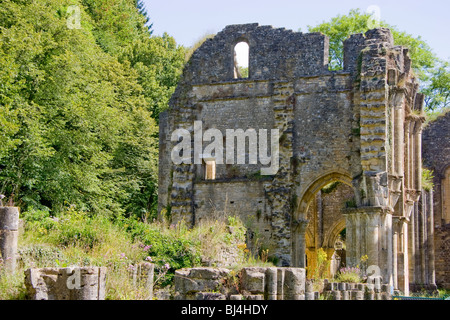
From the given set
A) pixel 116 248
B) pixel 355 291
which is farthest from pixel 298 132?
pixel 116 248

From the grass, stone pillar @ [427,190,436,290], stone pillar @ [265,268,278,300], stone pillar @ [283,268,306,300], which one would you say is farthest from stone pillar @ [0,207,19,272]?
stone pillar @ [427,190,436,290]

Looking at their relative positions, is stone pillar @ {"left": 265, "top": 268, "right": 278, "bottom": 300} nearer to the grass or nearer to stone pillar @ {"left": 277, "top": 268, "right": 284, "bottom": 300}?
stone pillar @ {"left": 277, "top": 268, "right": 284, "bottom": 300}

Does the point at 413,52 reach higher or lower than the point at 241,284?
higher

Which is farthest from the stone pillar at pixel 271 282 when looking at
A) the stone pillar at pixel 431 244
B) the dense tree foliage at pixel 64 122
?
the stone pillar at pixel 431 244

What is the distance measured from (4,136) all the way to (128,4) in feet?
90.5

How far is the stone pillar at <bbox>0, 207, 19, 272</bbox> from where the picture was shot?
1041 cm

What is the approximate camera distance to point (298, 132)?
22453mm

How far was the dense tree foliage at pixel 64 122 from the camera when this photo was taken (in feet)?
69.9

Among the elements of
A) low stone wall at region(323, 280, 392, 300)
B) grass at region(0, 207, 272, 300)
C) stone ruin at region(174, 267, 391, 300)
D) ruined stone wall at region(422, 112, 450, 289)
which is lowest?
low stone wall at region(323, 280, 392, 300)

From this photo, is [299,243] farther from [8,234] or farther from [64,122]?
[8,234]

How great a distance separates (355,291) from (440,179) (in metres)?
17.5

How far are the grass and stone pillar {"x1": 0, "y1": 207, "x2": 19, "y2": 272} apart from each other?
0.90 ft

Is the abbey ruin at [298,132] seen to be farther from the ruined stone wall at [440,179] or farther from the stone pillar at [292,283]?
the stone pillar at [292,283]

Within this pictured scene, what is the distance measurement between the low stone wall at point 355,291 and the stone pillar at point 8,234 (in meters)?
6.20
